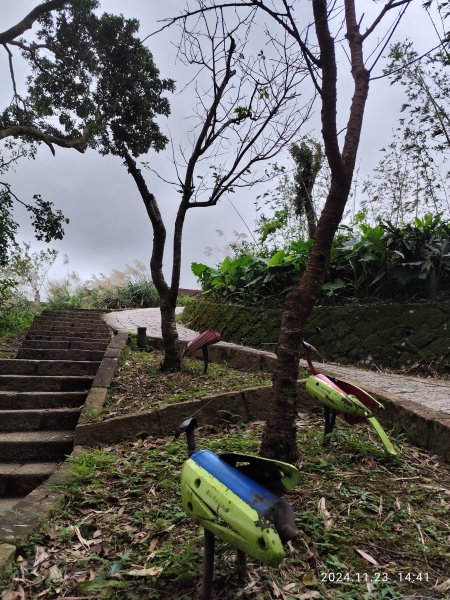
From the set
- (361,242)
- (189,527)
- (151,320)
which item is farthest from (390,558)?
(151,320)

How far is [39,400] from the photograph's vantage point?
4367 millimetres

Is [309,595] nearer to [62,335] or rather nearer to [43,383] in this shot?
[43,383]

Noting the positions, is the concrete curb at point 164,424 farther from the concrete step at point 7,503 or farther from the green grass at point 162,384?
the concrete step at point 7,503

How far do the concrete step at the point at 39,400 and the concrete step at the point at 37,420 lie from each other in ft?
1.06

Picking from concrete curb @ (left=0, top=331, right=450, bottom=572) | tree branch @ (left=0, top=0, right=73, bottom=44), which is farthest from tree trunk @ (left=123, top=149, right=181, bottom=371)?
tree branch @ (left=0, top=0, right=73, bottom=44)

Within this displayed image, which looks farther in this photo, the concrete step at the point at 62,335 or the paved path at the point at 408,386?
the concrete step at the point at 62,335

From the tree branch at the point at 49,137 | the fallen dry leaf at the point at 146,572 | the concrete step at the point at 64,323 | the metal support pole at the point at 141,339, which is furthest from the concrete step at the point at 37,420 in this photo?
the tree branch at the point at 49,137

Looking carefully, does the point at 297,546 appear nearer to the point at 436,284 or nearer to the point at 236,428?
the point at 236,428

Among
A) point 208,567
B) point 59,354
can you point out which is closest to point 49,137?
point 59,354

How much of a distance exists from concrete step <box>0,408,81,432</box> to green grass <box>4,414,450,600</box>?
4.05 feet

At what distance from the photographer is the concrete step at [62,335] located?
665cm

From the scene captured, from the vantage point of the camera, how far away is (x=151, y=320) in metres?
10.5

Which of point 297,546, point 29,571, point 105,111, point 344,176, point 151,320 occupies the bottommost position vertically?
point 29,571

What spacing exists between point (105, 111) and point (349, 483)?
7.60m
